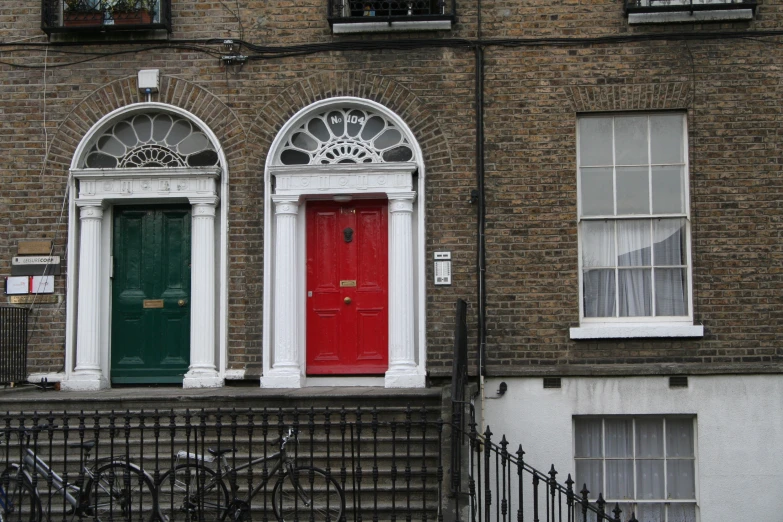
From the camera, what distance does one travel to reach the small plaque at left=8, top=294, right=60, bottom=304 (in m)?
10.5

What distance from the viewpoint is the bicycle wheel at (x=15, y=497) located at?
24.5 feet

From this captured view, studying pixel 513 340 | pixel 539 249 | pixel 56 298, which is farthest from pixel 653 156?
pixel 56 298

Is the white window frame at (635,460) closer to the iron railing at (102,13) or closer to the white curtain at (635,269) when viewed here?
the white curtain at (635,269)

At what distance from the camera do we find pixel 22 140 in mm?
10633

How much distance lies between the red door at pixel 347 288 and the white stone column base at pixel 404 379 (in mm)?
407

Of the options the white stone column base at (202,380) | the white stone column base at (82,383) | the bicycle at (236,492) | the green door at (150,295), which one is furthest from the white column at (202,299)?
the bicycle at (236,492)

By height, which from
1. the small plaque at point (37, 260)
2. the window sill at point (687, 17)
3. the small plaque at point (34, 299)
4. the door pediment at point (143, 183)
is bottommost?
the small plaque at point (34, 299)

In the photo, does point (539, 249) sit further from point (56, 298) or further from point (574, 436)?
point (56, 298)

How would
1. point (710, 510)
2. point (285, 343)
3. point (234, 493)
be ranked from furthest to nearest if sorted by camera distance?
point (285, 343) → point (710, 510) → point (234, 493)

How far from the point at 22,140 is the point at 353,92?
12.4 feet

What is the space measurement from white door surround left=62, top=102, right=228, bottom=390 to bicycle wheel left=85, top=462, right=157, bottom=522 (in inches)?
92.6

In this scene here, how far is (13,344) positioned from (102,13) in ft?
12.6

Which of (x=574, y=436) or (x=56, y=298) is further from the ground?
(x=56, y=298)

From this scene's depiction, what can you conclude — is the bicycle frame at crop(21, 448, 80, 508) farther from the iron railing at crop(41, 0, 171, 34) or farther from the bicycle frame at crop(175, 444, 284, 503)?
the iron railing at crop(41, 0, 171, 34)
